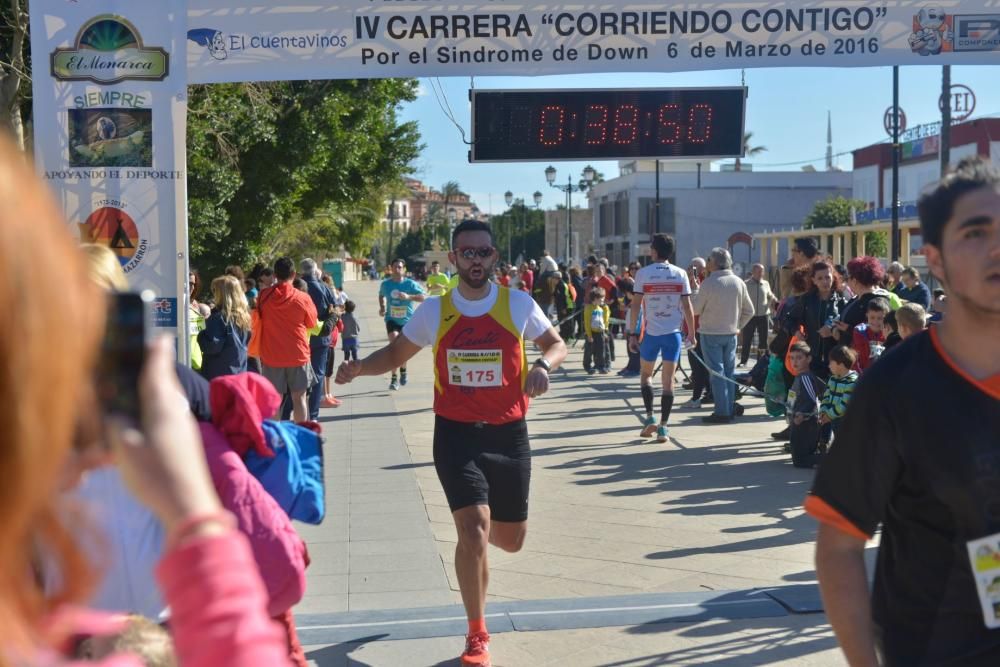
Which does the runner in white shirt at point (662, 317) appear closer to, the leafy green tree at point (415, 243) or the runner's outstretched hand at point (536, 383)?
the runner's outstretched hand at point (536, 383)

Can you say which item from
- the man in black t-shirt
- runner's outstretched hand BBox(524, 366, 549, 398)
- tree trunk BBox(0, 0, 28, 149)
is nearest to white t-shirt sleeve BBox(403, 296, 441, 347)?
runner's outstretched hand BBox(524, 366, 549, 398)

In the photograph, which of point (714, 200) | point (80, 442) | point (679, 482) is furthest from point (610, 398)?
point (714, 200)

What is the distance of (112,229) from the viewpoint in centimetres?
723

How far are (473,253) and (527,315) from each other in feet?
1.34

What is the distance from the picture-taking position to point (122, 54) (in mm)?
7277

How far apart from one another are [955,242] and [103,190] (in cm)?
580

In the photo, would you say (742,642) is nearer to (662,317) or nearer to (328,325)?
(662,317)

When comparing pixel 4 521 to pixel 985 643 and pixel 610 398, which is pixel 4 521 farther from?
pixel 610 398

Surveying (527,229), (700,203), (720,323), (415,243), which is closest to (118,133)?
(720,323)

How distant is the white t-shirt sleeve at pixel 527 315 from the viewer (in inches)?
225

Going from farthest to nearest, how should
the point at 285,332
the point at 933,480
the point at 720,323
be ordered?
the point at 720,323 → the point at 285,332 → the point at 933,480

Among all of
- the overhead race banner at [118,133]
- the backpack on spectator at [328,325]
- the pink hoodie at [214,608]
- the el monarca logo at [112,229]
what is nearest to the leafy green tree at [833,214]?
the backpack on spectator at [328,325]

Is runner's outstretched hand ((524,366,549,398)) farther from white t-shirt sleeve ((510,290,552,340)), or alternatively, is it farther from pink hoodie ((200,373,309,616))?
pink hoodie ((200,373,309,616))

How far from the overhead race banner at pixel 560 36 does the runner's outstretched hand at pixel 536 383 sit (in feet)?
12.8
